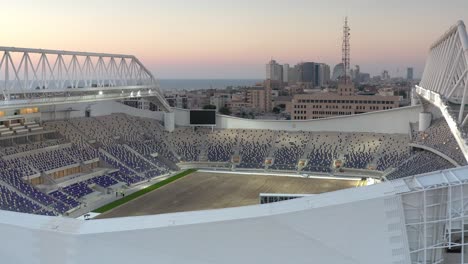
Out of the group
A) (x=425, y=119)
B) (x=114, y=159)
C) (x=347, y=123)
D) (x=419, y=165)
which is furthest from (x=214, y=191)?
(x=425, y=119)

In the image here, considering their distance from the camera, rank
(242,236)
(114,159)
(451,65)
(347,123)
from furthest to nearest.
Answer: (347,123), (114,159), (451,65), (242,236)

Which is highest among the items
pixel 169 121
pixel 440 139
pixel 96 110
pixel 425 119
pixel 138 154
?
pixel 96 110

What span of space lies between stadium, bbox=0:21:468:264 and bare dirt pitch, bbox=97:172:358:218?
0.53ft

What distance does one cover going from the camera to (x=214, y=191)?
4075 centimetres

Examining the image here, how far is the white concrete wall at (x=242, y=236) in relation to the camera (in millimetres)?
9227

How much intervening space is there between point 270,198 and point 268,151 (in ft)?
76.2

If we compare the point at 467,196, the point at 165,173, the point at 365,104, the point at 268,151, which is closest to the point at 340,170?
the point at 268,151

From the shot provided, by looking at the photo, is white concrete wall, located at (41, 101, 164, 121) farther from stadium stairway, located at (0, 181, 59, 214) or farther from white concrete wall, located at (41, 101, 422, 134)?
stadium stairway, located at (0, 181, 59, 214)

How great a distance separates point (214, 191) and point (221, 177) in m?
6.48

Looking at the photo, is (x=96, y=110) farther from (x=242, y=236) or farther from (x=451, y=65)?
(x=242, y=236)

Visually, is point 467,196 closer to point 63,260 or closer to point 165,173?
point 63,260

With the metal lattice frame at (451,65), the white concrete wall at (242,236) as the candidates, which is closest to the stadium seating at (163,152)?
the metal lattice frame at (451,65)

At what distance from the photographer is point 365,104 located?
112 meters

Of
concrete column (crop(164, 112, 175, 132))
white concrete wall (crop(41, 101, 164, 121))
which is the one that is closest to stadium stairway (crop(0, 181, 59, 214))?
white concrete wall (crop(41, 101, 164, 121))
